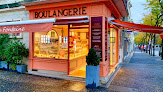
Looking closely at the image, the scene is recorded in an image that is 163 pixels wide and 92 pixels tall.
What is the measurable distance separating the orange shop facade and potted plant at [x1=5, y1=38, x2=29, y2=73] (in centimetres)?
40

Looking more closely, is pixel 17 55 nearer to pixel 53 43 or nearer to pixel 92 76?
pixel 53 43

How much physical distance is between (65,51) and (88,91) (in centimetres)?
300

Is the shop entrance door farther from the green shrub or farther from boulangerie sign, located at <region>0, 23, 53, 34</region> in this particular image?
the green shrub

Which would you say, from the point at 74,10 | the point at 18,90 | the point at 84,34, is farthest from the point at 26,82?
the point at 84,34

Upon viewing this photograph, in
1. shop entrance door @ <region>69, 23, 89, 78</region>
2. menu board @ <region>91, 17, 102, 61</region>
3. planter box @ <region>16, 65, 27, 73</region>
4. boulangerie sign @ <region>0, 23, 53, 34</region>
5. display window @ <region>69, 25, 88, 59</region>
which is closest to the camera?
boulangerie sign @ <region>0, 23, 53, 34</region>

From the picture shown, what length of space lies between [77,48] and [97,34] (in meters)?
3.07

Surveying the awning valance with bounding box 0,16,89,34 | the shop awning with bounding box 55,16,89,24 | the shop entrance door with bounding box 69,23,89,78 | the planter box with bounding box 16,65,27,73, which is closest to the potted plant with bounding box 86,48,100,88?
the shop entrance door with bounding box 69,23,89,78

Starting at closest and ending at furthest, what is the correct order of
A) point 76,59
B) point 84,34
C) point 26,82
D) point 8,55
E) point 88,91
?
point 88,91
point 26,82
point 8,55
point 76,59
point 84,34

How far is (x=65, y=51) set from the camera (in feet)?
24.7

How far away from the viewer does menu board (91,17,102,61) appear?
633cm

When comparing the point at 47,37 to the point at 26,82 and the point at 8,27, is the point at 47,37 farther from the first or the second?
the point at 26,82

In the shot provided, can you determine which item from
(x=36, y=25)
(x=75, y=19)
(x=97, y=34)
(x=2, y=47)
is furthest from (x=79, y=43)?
(x=2, y=47)

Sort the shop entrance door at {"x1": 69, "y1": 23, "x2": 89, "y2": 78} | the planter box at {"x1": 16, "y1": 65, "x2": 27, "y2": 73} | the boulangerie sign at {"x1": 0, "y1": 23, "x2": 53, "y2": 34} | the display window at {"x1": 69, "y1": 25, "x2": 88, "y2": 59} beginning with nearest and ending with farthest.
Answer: the boulangerie sign at {"x1": 0, "y1": 23, "x2": 53, "y2": 34}
the shop entrance door at {"x1": 69, "y1": 23, "x2": 89, "y2": 78}
the planter box at {"x1": 16, "y1": 65, "x2": 27, "y2": 73}
the display window at {"x1": 69, "y1": 25, "x2": 88, "y2": 59}

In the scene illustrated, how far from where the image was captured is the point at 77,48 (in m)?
9.16
